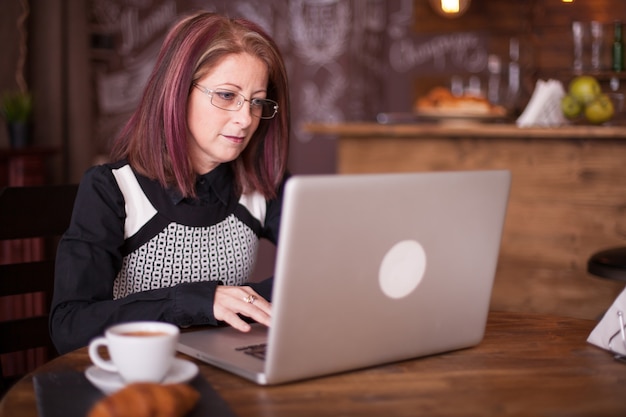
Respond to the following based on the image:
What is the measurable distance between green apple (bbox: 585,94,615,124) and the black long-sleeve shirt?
1542mm

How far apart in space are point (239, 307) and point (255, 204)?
18.9 inches

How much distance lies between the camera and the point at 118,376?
42.6 inches

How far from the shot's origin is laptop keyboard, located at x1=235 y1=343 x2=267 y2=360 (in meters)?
1.23

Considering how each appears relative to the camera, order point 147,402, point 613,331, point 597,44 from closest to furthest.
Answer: point 147,402 < point 613,331 < point 597,44

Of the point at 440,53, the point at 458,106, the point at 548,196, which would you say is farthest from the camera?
the point at 440,53

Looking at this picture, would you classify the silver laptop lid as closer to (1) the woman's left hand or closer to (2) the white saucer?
(2) the white saucer

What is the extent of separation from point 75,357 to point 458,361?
532mm

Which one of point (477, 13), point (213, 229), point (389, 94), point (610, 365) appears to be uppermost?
point (477, 13)

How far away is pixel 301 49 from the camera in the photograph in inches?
182

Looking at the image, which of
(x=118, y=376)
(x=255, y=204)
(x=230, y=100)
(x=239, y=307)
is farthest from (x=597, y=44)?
(x=118, y=376)

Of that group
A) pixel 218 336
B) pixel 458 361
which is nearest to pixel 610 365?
pixel 458 361

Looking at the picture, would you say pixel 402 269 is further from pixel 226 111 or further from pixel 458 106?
pixel 458 106

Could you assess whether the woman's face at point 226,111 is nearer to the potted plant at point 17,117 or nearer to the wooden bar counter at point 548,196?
the wooden bar counter at point 548,196

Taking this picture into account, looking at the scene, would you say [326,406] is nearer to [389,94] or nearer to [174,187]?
[174,187]
